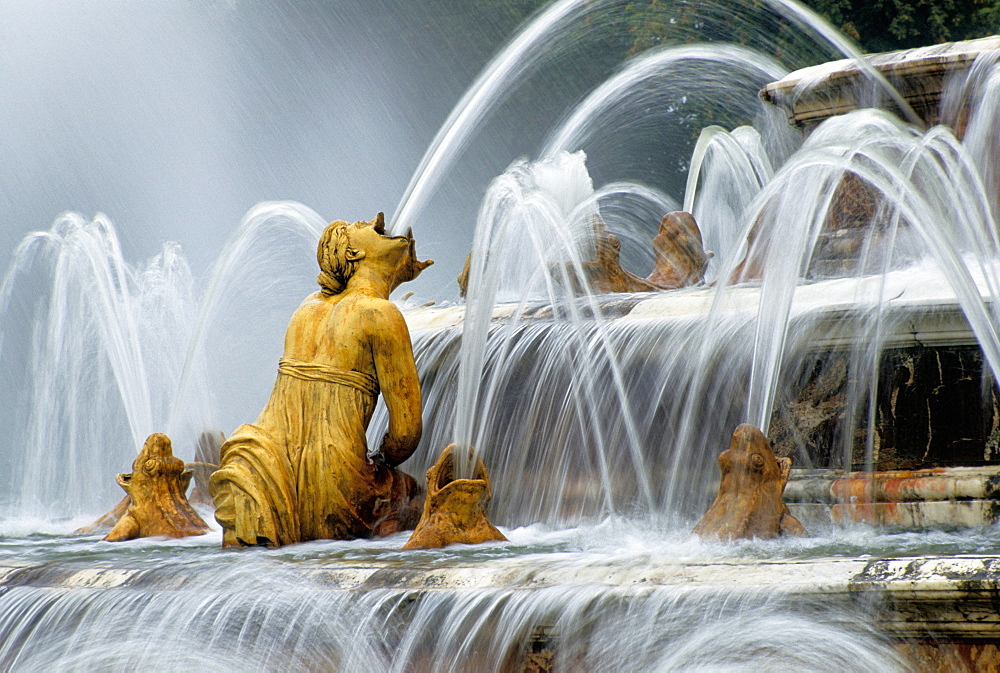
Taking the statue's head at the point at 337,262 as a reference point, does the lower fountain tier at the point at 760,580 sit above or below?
below

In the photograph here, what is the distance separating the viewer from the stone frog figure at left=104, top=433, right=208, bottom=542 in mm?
5094

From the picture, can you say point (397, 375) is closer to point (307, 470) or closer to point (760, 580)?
point (307, 470)

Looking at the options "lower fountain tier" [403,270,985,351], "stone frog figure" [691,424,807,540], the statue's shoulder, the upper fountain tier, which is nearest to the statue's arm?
the statue's shoulder

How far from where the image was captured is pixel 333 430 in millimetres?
4754

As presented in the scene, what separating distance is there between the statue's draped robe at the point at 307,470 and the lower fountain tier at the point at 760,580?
0.82m

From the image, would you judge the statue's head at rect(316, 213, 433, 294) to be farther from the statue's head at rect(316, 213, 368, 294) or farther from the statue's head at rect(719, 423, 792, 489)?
the statue's head at rect(719, 423, 792, 489)

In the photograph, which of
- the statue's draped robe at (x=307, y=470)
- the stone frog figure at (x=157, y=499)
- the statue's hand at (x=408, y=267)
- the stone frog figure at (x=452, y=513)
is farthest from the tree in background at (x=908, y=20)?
the stone frog figure at (x=452, y=513)

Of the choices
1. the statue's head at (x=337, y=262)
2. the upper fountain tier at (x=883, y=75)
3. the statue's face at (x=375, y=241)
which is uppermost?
the upper fountain tier at (x=883, y=75)

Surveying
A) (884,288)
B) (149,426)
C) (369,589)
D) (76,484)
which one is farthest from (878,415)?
(76,484)

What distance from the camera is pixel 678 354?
201 inches

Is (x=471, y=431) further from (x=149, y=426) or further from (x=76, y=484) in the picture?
(x=76, y=484)

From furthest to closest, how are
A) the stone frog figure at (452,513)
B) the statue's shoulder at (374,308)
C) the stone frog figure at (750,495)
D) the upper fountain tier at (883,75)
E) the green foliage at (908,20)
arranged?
the green foliage at (908,20)
the upper fountain tier at (883,75)
the statue's shoulder at (374,308)
the stone frog figure at (452,513)
the stone frog figure at (750,495)

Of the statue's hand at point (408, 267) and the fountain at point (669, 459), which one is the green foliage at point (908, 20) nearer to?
the fountain at point (669, 459)

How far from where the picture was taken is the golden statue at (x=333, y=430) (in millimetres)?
4543
